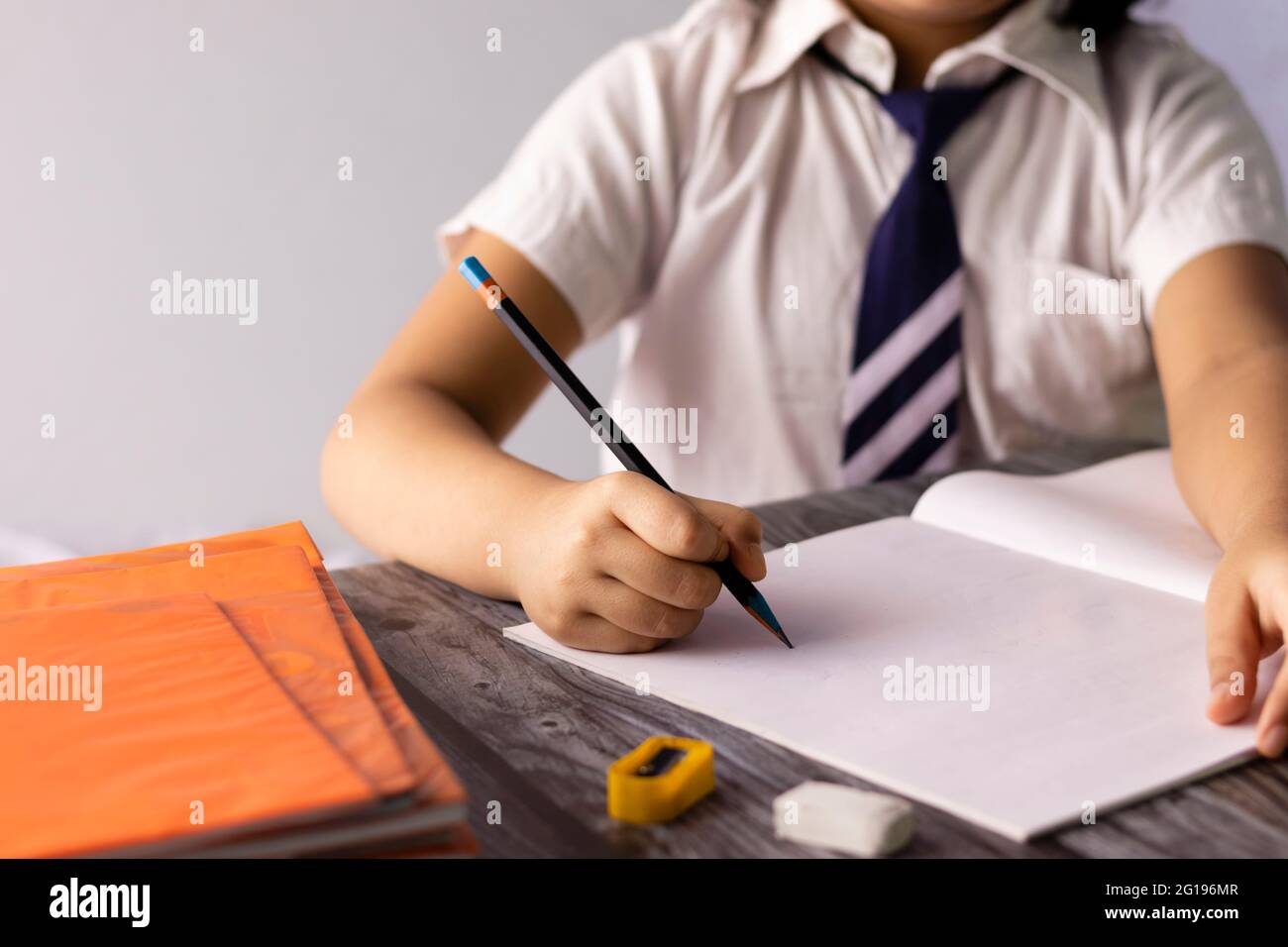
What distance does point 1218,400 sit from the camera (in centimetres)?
89

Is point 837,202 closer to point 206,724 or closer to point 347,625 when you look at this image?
point 347,625

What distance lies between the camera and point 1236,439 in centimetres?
82

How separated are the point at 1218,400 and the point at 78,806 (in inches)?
30.5

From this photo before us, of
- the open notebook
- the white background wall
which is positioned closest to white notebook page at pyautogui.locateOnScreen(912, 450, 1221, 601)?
the open notebook

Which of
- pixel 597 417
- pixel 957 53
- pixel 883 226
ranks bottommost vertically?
pixel 597 417

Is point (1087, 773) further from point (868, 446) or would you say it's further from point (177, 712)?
point (868, 446)

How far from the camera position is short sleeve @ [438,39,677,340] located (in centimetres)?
111

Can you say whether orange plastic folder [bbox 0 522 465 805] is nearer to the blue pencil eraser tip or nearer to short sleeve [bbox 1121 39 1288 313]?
the blue pencil eraser tip

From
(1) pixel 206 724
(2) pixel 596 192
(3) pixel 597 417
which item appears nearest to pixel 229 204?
(2) pixel 596 192

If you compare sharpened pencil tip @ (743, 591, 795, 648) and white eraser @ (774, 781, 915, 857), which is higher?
sharpened pencil tip @ (743, 591, 795, 648)

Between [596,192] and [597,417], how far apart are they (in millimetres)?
531

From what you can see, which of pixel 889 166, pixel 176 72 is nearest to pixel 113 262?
pixel 176 72

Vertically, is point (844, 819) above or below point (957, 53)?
below

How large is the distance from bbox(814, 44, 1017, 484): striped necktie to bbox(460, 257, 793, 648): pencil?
1.76ft
